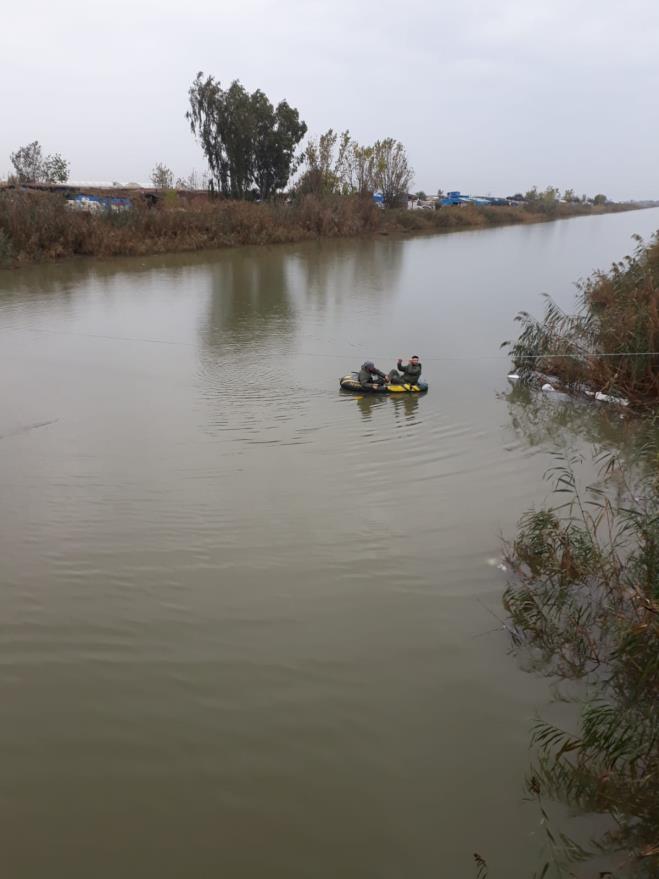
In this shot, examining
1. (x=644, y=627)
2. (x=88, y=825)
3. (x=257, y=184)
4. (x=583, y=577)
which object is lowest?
(x=88, y=825)

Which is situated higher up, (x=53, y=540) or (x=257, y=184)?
(x=257, y=184)

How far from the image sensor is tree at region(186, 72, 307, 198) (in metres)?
47.0

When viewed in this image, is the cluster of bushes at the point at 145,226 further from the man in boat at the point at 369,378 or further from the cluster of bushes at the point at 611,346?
the cluster of bushes at the point at 611,346

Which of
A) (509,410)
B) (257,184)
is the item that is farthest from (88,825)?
(257,184)

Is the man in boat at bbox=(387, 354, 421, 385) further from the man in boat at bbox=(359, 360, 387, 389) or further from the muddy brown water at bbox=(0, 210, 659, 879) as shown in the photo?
the muddy brown water at bbox=(0, 210, 659, 879)

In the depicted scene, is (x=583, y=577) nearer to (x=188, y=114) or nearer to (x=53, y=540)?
(x=53, y=540)

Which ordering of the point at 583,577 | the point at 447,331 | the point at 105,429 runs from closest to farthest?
the point at 583,577
the point at 105,429
the point at 447,331

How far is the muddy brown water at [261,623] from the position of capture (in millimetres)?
3375

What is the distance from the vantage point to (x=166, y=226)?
2970 centimetres

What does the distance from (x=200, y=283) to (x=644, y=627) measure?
2089 centimetres

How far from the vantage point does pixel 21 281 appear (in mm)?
21406

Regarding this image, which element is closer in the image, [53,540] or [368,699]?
[368,699]

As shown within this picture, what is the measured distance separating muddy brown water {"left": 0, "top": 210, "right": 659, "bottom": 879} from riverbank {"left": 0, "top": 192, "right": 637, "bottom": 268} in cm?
1535

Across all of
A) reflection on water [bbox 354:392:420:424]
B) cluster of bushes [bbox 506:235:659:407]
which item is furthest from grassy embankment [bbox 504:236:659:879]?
reflection on water [bbox 354:392:420:424]
